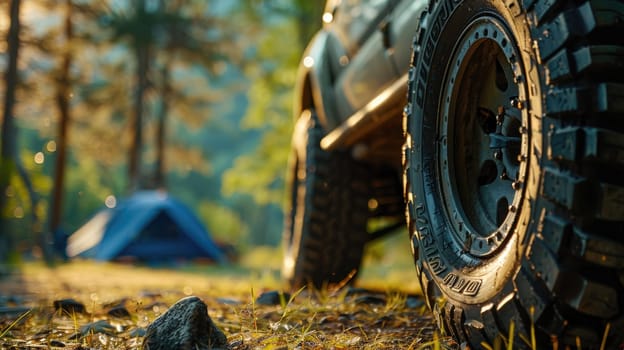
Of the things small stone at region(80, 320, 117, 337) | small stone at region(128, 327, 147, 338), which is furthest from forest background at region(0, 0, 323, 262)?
small stone at region(128, 327, 147, 338)

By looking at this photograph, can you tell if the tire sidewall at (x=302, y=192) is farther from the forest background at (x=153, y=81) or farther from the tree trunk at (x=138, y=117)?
the tree trunk at (x=138, y=117)

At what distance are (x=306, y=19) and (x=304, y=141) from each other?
16.1 meters

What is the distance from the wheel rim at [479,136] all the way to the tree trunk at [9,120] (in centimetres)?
984

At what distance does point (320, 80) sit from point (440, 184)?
8.64ft

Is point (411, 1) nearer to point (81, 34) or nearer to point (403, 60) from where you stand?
point (403, 60)

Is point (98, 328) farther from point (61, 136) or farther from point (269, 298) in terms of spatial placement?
point (61, 136)

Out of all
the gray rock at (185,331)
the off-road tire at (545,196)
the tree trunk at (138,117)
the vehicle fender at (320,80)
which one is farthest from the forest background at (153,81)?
the off-road tire at (545,196)

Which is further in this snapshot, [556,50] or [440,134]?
[440,134]

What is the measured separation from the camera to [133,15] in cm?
2027

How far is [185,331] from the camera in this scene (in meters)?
2.20

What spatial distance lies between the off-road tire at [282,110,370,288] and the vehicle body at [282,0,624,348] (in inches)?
44.5

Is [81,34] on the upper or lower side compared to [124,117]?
upper

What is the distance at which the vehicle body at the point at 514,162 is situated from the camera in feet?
5.34

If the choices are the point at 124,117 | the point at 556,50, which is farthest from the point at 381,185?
the point at 124,117
